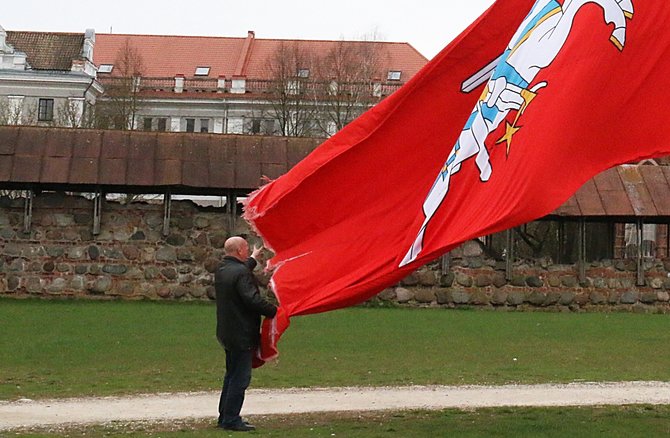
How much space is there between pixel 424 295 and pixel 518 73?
60.1 ft

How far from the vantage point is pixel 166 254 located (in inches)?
1109

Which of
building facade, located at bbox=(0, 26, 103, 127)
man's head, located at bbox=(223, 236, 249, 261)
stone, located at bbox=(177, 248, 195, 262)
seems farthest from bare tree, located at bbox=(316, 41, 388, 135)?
man's head, located at bbox=(223, 236, 249, 261)

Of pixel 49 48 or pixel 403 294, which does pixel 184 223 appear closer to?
pixel 403 294

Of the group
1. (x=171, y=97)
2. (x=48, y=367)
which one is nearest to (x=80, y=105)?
(x=171, y=97)

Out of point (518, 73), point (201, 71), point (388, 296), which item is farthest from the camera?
point (201, 71)

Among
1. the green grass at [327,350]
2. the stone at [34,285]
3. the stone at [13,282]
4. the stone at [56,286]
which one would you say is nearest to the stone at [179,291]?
the green grass at [327,350]

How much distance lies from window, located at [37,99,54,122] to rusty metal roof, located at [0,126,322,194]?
142 ft

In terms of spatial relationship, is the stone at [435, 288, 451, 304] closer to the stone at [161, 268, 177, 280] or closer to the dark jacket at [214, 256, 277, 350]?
the stone at [161, 268, 177, 280]

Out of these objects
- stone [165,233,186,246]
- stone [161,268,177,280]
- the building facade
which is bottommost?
stone [161,268,177,280]

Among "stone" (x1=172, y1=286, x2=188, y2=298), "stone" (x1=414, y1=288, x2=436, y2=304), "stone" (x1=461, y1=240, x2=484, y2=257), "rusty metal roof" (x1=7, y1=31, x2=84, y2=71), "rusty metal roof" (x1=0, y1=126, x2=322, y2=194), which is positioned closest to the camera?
"rusty metal roof" (x1=0, y1=126, x2=322, y2=194)

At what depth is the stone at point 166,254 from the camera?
2816 cm

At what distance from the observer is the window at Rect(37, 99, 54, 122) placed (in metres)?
71.8

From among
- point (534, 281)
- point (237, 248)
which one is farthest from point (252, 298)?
point (534, 281)

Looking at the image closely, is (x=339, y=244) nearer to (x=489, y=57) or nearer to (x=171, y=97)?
(x=489, y=57)
